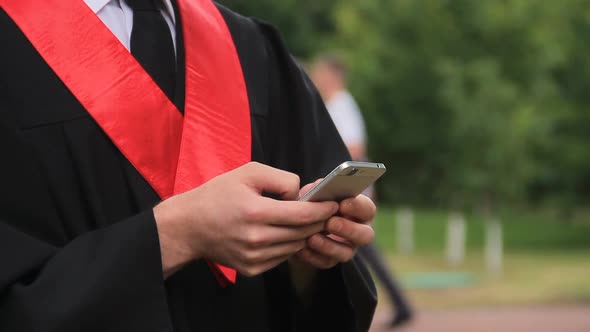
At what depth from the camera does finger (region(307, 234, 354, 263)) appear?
175cm

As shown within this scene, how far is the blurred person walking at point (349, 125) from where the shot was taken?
24.6 feet

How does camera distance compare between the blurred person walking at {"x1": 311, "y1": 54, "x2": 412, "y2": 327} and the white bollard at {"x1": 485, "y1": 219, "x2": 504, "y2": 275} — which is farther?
the white bollard at {"x1": 485, "y1": 219, "x2": 504, "y2": 275}

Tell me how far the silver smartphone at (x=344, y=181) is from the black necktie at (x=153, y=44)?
40cm

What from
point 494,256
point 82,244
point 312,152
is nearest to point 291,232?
point 82,244

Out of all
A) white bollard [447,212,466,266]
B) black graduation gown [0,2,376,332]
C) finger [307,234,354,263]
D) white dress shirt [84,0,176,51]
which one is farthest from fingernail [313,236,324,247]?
white bollard [447,212,466,266]

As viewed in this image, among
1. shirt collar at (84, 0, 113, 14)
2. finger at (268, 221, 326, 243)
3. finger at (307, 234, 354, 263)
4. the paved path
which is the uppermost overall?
shirt collar at (84, 0, 113, 14)

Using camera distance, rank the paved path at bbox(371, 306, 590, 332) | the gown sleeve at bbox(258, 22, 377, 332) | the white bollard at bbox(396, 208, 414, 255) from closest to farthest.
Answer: the gown sleeve at bbox(258, 22, 377, 332) < the paved path at bbox(371, 306, 590, 332) < the white bollard at bbox(396, 208, 414, 255)

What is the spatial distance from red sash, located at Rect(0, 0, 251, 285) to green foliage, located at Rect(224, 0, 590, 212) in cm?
1361

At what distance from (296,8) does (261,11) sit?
2705 mm

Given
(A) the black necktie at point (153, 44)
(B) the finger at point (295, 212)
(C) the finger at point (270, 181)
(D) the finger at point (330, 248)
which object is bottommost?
(D) the finger at point (330, 248)

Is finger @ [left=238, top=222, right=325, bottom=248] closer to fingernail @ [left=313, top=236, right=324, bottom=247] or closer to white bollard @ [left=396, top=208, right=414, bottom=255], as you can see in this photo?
fingernail @ [left=313, top=236, right=324, bottom=247]

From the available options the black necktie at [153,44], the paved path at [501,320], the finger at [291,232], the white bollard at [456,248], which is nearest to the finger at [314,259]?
the finger at [291,232]

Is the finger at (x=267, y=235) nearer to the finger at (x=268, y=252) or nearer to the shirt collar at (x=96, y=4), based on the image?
the finger at (x=268, y=252)

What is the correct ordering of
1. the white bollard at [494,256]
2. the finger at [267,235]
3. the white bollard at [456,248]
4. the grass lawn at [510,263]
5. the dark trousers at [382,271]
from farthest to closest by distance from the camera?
the white bollard at [456,248] < the white bollard at [494,256] < the grass lawn at [510,263] < the dark trousers at [382,271] < the finger at [267,235]
